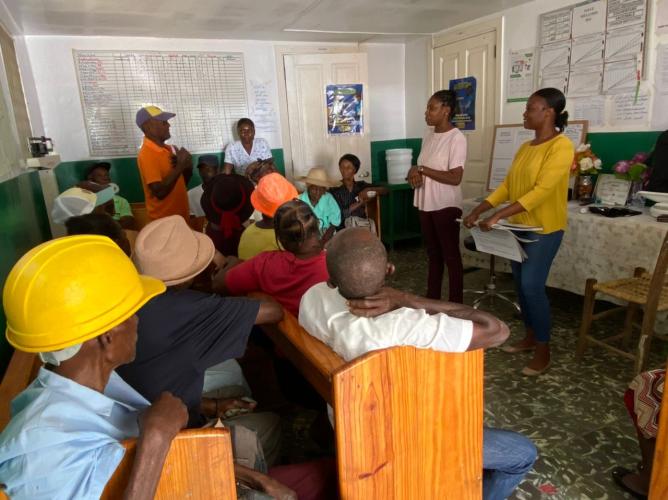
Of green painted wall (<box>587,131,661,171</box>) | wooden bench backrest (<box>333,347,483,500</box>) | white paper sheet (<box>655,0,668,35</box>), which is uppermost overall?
white paper sheet (<box>655,0,668,35</box>)

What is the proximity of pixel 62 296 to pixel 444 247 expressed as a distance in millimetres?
2744

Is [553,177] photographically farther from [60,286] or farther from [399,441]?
[60,286]

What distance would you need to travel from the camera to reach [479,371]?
1.16 metres

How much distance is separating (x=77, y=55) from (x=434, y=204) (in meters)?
3.72

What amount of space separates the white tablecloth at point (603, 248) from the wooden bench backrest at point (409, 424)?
2232 mm

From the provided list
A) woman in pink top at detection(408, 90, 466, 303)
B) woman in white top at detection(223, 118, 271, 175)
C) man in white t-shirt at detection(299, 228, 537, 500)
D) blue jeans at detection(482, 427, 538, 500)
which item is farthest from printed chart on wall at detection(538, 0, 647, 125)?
man in white t-shirt at detection(299, 228, 537, 500)

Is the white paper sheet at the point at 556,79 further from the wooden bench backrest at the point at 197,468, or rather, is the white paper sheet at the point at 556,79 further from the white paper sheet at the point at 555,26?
the wooden bench backrest at the point at 197,468

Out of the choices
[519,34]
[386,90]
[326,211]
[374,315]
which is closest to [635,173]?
[519,34]

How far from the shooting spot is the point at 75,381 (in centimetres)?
84

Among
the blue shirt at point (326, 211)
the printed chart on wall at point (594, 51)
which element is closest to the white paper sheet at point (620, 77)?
the printed chart on wall at point (594, 51)

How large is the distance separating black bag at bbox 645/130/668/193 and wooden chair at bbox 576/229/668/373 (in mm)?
709

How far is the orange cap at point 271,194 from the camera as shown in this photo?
2.30 meters

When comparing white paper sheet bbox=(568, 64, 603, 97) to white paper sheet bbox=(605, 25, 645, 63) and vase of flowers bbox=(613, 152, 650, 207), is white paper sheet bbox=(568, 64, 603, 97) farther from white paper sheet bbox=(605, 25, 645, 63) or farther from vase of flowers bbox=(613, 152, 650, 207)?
vase of flowers bbox=(613, 152, 650, 207)

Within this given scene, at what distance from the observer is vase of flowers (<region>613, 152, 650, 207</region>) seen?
124 inches
